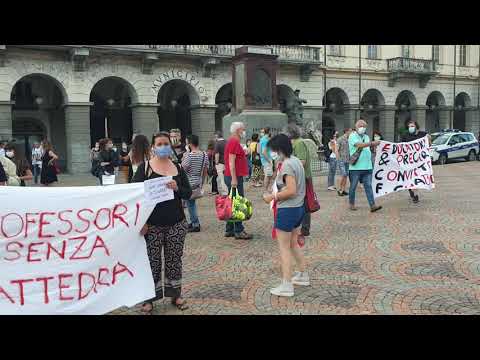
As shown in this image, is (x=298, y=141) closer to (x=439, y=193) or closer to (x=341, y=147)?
(x=341, y=147)

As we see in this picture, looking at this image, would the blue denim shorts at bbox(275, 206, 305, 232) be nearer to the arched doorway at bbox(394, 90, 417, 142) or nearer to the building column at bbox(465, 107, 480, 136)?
the arched doorway at bbox(394, 90, 417, 142)

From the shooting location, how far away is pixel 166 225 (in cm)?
463

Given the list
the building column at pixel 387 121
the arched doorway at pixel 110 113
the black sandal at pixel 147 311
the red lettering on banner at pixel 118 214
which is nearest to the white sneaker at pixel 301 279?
the black sandal at pixel 147 311

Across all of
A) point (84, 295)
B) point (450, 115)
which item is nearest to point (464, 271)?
point (84, 295)

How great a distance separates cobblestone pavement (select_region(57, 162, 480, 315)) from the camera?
4789mm

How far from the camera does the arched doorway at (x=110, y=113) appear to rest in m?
29.1

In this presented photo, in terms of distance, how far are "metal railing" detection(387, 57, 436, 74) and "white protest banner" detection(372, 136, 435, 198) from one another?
26461mm

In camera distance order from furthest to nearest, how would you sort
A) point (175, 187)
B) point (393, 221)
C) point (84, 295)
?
point (393, 221) < point (175, 187) < point (84, 295)

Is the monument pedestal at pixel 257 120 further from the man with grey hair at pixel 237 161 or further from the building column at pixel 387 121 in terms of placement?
the building column at pixel 387 121

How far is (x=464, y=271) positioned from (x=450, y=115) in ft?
122

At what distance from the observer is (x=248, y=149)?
630 inches

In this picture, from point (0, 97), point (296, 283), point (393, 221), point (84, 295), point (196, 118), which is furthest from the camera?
point (196, 118)

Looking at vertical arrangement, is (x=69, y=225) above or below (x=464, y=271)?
above
